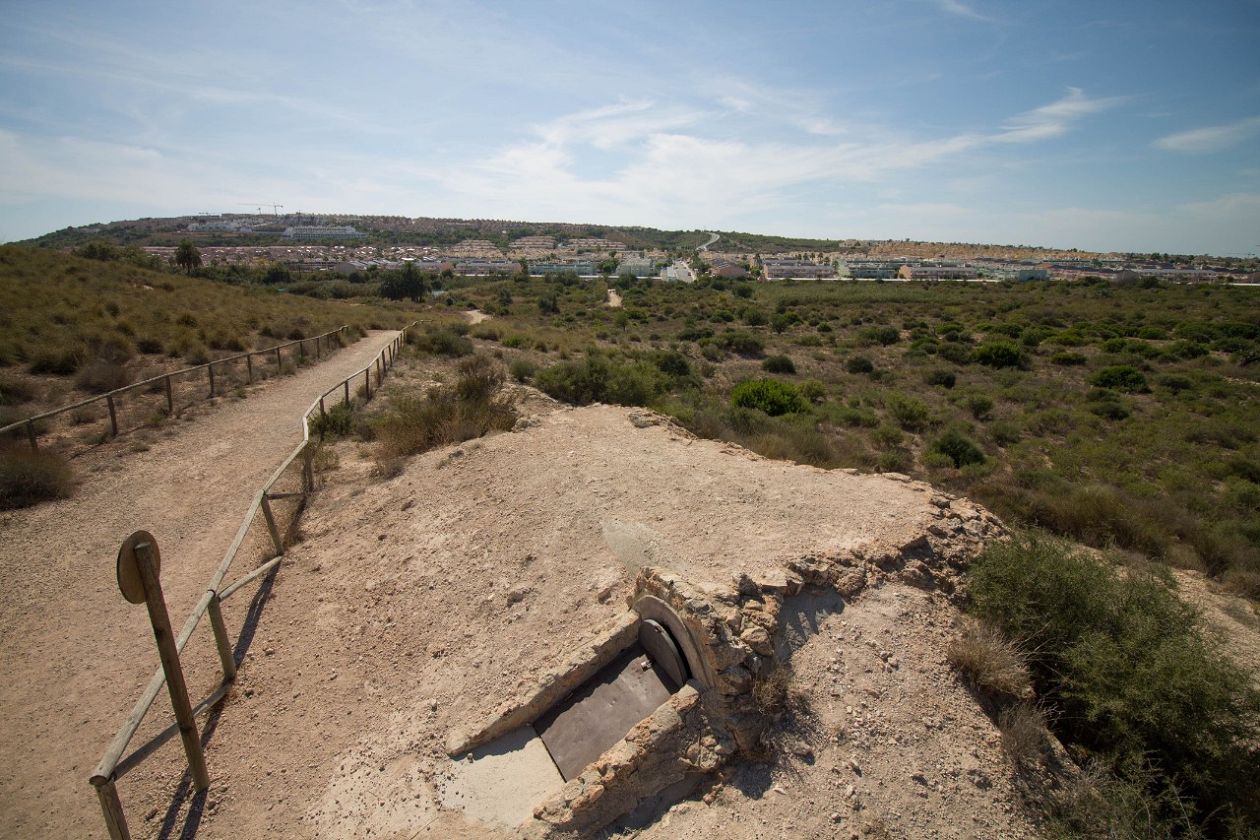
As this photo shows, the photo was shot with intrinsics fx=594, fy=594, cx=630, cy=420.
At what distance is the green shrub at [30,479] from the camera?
28.8ft

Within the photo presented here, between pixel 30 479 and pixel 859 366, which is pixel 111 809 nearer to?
pixel 30 479

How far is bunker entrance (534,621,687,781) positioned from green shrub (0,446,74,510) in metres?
9.17

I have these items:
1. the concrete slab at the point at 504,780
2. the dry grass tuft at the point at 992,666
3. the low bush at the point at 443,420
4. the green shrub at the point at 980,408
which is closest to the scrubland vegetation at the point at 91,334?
the low bush at the point at 443,420

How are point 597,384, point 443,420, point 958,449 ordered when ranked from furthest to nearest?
point 597,384 < point 958,449 < point 443,420

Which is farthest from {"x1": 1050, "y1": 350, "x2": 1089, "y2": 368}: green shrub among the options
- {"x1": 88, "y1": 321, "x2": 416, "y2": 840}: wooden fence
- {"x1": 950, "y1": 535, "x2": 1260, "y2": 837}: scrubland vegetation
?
{"x1": 88, "y1": 321, "x2": 416, "y2": 840}: wooden fence

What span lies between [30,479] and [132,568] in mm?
7770

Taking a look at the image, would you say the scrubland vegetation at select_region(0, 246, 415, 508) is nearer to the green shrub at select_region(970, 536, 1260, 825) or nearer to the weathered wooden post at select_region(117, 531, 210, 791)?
the weathered wooden post at select_region(117, 531, 210, 791)

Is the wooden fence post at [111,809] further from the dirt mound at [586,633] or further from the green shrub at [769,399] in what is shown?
the green shrub at [769,399]

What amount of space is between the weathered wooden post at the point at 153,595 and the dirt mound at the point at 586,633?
2.85 feet

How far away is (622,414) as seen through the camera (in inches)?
494

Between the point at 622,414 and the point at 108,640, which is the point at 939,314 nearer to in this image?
the point at 622,414

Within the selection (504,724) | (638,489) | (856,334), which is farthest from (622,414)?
(856,334)

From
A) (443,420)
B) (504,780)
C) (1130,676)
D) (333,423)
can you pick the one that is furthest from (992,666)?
(333,423)

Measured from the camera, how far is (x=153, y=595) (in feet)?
12.9
